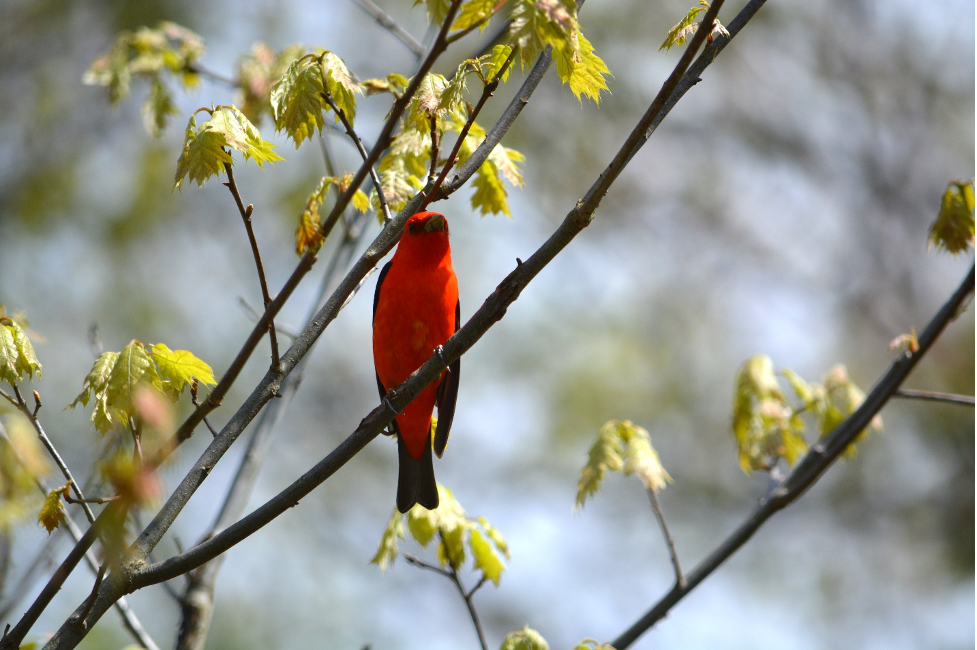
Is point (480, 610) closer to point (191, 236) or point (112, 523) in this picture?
point (191, 236)

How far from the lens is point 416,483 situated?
3.69 m

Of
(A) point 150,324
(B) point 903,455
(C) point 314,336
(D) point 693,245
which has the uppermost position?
(D) point 693,245

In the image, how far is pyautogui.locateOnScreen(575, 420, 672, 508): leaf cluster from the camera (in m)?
3.40

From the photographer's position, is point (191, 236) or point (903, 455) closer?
point (903, 455)

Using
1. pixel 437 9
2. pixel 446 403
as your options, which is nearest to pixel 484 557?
pixel 446 403

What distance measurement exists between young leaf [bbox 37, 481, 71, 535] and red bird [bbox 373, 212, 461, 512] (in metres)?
1.57

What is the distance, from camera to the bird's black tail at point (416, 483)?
3.51 meters

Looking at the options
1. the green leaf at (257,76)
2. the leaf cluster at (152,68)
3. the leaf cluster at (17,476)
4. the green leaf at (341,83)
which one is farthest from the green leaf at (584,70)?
the leaf cluster at (152,68)

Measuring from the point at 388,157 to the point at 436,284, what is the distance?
34.9 inches

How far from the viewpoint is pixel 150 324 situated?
9500mm

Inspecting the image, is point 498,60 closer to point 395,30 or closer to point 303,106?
point 303,106

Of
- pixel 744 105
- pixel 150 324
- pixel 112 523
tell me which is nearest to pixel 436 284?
pixel 112 523

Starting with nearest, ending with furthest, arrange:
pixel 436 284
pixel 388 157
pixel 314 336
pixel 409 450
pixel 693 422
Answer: pixel 314 336 → pixel 388 157 → pixel 436 284 → pixel 409 450 → pixel 693 422

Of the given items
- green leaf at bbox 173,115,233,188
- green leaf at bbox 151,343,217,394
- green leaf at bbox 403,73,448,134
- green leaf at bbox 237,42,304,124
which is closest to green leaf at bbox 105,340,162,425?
green leaf at bbox 151,343,217,394
